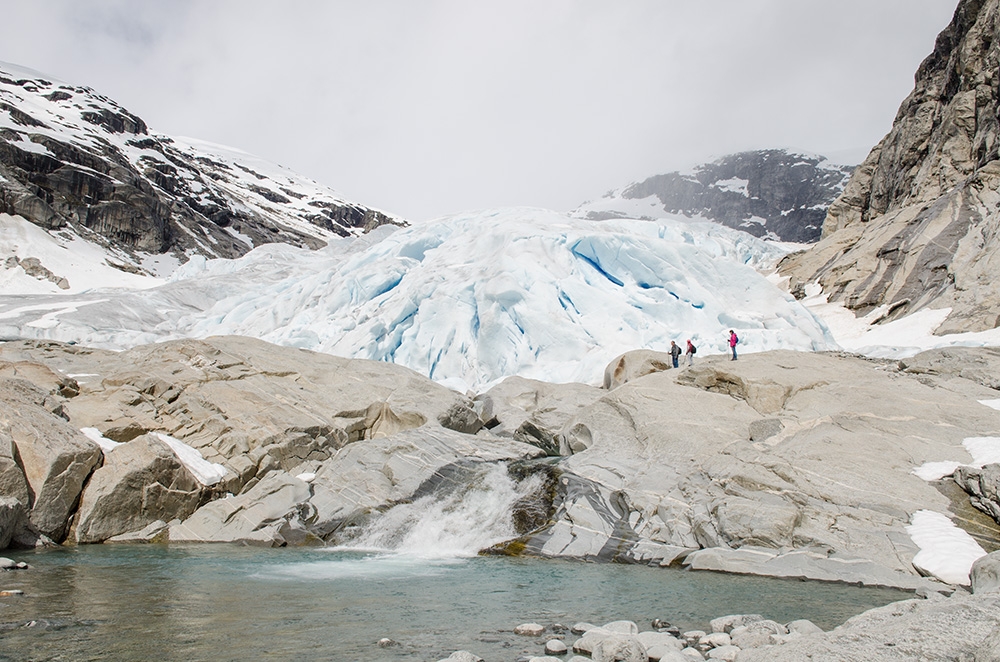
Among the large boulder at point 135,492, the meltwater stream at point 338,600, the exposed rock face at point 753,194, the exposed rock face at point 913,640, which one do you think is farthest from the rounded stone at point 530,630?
the exposed rock face at point 753,194

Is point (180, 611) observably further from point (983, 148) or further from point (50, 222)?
point (50, 222)

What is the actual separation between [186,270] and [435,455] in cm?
3555

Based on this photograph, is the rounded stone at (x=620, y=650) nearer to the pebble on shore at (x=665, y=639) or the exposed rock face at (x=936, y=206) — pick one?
the pebble on shore at (x=665, y=639)

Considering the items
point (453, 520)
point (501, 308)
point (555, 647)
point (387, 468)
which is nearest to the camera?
point (555, 647)

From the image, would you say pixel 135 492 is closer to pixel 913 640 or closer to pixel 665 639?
pixel 665 639

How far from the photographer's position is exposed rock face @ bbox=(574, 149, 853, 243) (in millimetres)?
108625

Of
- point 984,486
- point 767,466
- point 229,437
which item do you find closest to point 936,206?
point 984,486

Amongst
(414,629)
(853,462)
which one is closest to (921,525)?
(853,462)

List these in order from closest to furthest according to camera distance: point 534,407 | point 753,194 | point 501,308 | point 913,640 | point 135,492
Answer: point 913,640 < point 135,492 < point 534,407 < point 501,308 < point 753,194

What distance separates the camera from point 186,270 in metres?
41.3

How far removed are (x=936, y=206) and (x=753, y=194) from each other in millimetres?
98573

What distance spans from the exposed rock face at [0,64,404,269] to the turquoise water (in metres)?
51.2

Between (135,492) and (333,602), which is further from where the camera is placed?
(135,492)

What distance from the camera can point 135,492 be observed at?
10.5m
